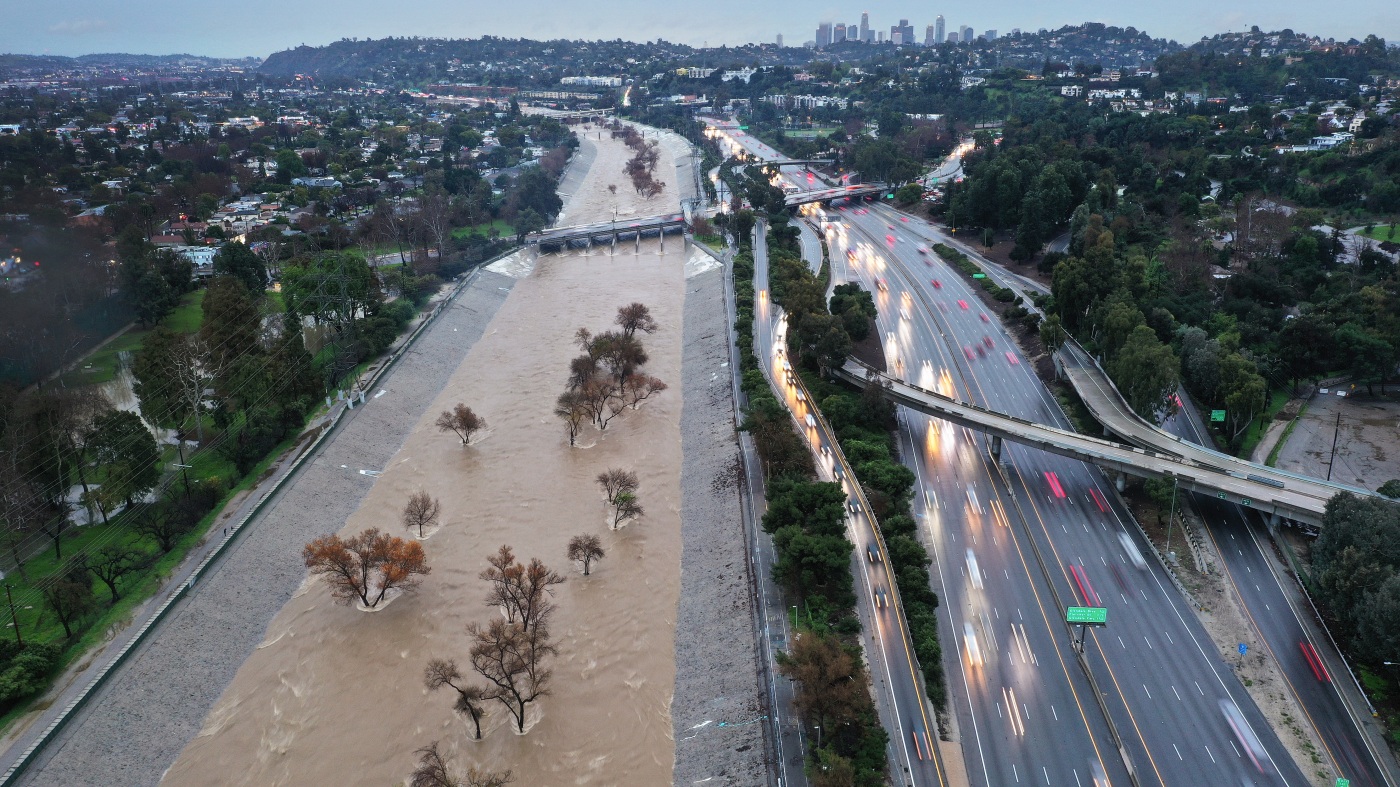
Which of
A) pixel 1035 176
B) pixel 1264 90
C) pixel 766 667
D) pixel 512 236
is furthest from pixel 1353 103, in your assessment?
pixel 766 667

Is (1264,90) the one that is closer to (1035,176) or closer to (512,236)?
(1035,176)

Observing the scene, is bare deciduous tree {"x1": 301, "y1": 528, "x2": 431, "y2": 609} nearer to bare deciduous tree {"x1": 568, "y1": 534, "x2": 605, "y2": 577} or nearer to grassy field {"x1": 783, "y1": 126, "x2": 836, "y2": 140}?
bare deciduous tree {"x1": 568, "y1": 534, "x2": 605, "y2": 577}

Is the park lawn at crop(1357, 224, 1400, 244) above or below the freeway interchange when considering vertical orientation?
above

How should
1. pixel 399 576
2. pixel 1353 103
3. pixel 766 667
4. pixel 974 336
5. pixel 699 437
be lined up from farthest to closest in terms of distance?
1. pixel 1353 103
2. pixel 974 336
3. pixel 699 437
4. pixel 399 576
5. pixel 766 667

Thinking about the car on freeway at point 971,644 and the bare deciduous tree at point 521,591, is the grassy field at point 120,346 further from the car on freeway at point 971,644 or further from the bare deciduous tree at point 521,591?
the car on freeway at point 971,644

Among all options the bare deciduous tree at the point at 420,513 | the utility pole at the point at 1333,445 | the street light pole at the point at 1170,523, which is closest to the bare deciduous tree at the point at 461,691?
the bare deciduous tree at the point at 420,513

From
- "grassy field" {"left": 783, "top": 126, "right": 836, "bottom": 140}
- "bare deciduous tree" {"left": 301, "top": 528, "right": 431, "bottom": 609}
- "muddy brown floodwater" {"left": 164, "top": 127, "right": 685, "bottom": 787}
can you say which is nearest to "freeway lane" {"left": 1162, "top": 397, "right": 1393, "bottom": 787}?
"muddy brown floodwater" {"left": 164, "top": 127, "right": 685, "bottom": 787}
